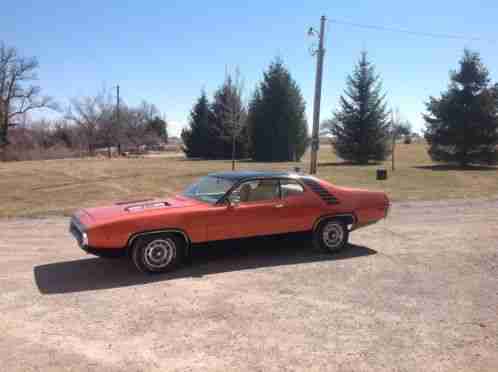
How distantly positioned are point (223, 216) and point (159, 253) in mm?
1012

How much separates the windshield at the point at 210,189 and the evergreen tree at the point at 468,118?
1031 inches

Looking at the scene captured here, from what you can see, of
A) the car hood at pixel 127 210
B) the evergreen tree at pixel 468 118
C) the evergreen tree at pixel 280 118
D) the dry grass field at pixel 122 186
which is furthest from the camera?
the evergreen tree at pixel 280 118

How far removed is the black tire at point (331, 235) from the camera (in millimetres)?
6656

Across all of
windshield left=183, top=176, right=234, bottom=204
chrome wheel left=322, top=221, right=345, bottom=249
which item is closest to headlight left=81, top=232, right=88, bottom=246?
windshield left=183, top=176, right=234, bottom=204

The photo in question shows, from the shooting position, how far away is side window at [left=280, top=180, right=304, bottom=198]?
646 centimetres

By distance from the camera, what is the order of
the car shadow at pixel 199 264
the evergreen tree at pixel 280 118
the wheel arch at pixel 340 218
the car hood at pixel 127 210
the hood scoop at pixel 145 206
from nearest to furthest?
the car shadow at pixel 199 264, the car hood at pixel 127 210, the hood scoop at pixel 145 206, the wheel arch at pixel 340 218, the evergreen tree at pixel 280 118

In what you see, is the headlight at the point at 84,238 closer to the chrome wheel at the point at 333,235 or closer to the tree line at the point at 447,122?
the chrome wheel at the point at 333,235

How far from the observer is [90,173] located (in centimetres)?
1995

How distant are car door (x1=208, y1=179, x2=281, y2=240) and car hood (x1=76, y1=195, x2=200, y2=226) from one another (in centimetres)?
53

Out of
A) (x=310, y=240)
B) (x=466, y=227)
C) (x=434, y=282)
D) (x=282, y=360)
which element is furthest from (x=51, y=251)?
(x=466, y=227)

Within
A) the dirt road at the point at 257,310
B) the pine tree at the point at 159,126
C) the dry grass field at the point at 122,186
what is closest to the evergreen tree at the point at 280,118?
the dry grass field at the point at 122,186

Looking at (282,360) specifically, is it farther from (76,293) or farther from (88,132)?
(88,132)

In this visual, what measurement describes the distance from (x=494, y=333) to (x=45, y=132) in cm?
5711

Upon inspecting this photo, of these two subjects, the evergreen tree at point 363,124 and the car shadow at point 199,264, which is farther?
the evergreen tree at point 363,124
